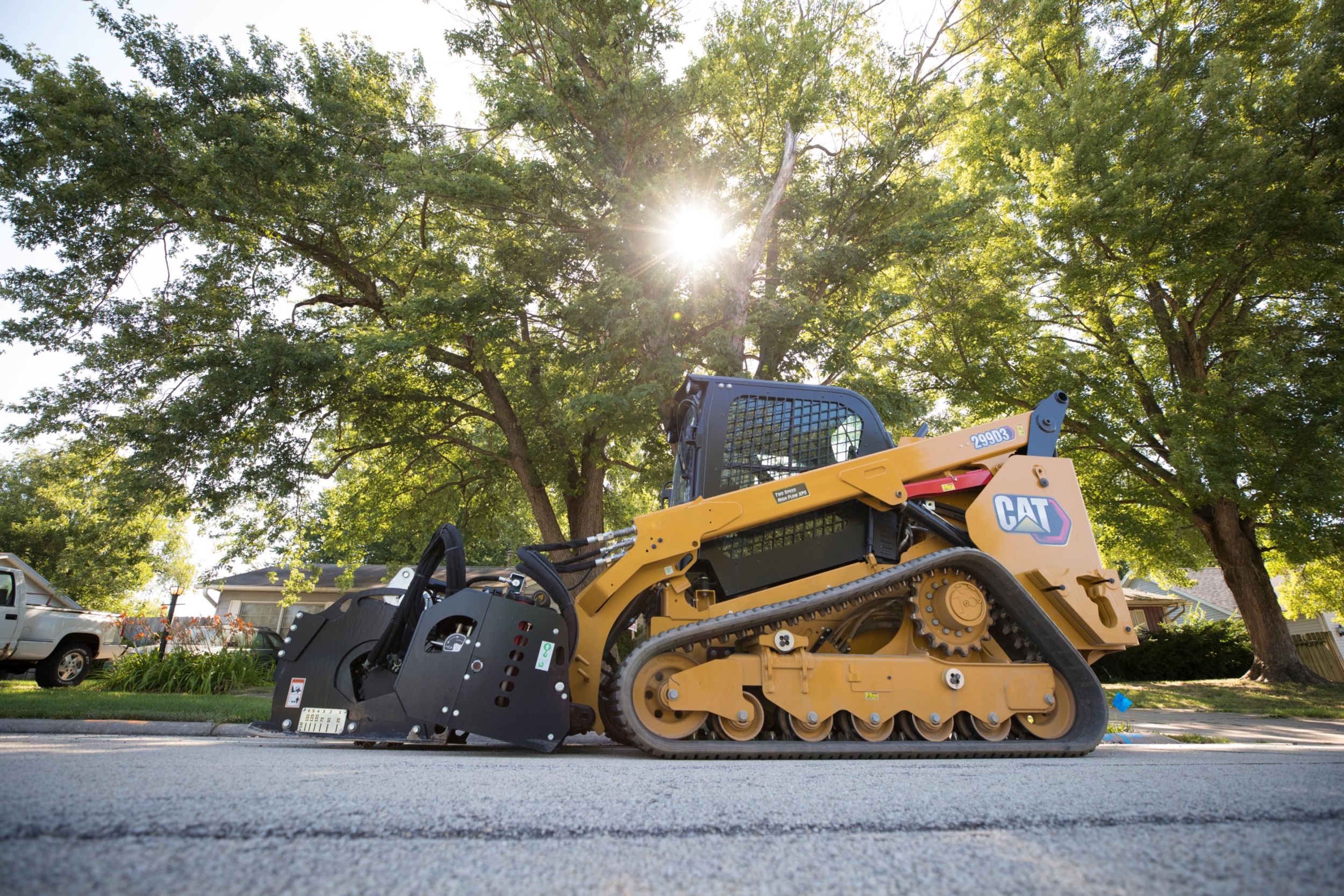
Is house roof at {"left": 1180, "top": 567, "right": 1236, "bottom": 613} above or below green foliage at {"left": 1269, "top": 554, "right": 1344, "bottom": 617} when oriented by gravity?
above

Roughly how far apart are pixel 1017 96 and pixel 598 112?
10605 mm

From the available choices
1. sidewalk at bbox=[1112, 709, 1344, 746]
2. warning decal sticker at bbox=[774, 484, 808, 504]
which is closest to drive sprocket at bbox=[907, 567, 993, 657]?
warning decal sticker at bbox=[774, 484, 808, 504]

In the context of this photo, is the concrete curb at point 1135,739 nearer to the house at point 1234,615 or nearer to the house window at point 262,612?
the house at point 1234,615

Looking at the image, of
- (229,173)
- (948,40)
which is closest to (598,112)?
(229,173)

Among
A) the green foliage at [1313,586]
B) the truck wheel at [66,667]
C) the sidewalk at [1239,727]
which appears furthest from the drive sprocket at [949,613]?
the green foliage at [1313,586]

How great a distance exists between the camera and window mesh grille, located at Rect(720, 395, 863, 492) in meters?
5.23

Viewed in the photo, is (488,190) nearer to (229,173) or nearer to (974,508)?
(229,173)

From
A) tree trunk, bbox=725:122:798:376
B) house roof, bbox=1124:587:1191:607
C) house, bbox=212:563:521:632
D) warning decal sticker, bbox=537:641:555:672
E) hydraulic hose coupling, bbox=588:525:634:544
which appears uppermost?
tree trunk, bbox=725:122:798:376

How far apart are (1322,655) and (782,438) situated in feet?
73.7

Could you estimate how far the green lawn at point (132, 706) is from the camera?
652 cm

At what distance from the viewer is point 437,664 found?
4.00m

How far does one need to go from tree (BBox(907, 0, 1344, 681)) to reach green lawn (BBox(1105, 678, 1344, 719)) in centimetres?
89

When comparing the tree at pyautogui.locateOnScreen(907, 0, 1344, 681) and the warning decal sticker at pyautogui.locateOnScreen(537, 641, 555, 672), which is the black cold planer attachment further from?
the tree at pyautogui.locateOnScreen(907, 0, 1344, 681)

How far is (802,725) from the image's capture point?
4.45 metres
